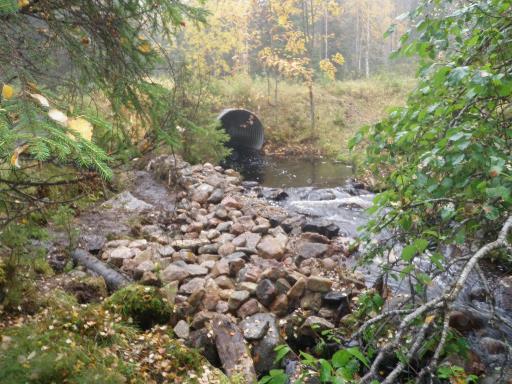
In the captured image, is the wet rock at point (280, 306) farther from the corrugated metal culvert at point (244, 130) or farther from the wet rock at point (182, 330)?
the corrugated metal culvert at point (244, 130)

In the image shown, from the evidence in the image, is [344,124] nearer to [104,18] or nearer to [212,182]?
[212,182]

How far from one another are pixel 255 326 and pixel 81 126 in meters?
3.18

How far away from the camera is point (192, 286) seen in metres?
5.04

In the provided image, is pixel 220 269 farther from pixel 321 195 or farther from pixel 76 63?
pixel 321 195

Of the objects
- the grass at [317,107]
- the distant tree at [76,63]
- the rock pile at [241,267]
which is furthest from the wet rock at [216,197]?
the grass at [317,107]

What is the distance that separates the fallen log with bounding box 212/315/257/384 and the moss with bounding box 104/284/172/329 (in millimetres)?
561

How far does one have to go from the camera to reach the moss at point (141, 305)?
3.87 m

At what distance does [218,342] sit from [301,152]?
1242 centimetres

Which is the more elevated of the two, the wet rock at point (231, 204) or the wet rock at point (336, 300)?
the wet rock at point (231, 204)

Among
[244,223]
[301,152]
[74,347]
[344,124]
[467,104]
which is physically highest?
[344,124]

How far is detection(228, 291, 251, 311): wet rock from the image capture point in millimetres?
4629

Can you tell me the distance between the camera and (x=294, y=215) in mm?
7992

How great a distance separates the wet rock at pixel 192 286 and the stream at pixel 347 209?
83.0 inches

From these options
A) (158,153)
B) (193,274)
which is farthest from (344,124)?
(193,274)
